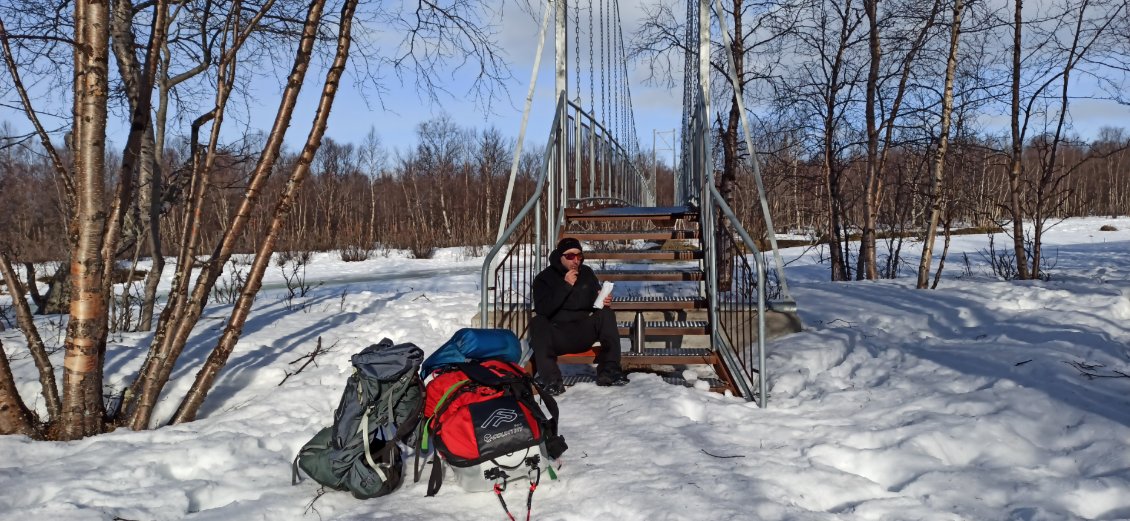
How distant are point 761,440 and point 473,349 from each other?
1691 mm

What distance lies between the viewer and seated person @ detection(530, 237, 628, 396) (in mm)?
5480

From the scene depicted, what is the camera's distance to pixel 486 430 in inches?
131

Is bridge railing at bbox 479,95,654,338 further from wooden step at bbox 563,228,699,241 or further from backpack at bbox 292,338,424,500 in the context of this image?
backpack at bbox 292,338,424,500

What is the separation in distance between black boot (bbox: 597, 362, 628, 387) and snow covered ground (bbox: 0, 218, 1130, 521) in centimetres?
9

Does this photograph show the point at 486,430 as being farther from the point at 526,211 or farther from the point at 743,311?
the point at 526,211

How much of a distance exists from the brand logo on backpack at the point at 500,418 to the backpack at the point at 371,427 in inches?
16.3

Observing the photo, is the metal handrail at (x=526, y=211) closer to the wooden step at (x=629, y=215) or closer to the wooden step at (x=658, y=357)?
the wooden step at (x=629, y=215)

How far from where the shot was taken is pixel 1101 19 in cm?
943

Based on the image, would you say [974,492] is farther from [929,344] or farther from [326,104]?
[326,104]

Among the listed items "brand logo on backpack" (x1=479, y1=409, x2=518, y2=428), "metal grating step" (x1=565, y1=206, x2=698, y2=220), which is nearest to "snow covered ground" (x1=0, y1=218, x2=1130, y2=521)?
"brand logo on backpack" (x1=479, y1=409, x2=518, y2=428)

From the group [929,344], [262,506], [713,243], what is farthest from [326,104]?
[929,344]

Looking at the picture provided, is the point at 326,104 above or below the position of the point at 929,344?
above

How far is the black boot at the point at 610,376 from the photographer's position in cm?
546

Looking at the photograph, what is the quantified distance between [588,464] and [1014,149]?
854cm
